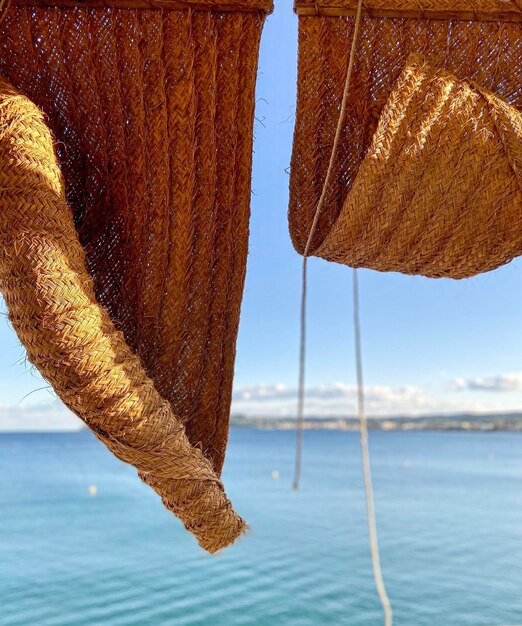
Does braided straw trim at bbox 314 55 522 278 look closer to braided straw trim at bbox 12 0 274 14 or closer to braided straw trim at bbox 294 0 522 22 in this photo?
braided straw trim at bbox 294 0 522 22

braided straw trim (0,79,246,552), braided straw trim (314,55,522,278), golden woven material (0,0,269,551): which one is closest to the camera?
braided straw trim (0,79,246,552)

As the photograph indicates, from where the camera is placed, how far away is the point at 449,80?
1.22m

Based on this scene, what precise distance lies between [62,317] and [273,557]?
1281cm

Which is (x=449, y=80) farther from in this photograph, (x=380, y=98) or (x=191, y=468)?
(x=191, y=468)

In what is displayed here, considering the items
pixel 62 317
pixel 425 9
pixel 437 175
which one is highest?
pixel 425 9

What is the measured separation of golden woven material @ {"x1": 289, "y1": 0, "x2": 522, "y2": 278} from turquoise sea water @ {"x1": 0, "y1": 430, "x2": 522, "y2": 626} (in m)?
8.74

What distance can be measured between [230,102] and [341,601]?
10147 millimetres

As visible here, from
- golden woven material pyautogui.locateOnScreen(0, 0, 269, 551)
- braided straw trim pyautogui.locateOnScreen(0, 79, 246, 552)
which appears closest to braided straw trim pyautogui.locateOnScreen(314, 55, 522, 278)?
golden woven material pyautogui.locateOnScreen(0, 0, 269, 551)

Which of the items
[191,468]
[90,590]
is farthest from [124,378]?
[90,590]

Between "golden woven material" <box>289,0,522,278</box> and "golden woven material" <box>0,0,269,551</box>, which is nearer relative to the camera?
"golden woven material" <box>0,0,269,551</box>

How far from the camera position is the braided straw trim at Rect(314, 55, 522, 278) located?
47.3 inches

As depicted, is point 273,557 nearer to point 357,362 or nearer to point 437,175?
point 357,362

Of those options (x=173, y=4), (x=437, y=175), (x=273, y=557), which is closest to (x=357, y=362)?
(x=437, y=175)

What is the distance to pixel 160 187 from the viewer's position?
4.32ft
